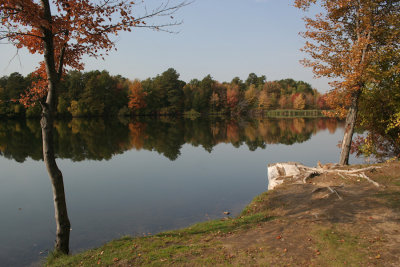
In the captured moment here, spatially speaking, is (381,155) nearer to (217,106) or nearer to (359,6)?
(359,6)

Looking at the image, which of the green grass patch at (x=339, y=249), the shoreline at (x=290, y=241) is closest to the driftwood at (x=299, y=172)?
the shoreline at (x=290, y=241)

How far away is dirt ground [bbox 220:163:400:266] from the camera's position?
497 centimetres

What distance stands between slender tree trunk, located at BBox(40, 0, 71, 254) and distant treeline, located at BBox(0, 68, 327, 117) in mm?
50061

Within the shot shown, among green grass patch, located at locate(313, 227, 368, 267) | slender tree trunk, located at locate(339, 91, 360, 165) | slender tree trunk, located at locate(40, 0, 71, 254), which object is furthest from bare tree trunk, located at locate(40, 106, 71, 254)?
slender tree trunk, located at locate(339, 91, 360, 165)

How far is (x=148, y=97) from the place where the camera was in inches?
3371

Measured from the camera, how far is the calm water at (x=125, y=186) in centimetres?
952

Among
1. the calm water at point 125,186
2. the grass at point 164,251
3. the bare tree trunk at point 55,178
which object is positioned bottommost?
the calm water at point 125,186

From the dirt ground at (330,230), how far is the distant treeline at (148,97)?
49.8m

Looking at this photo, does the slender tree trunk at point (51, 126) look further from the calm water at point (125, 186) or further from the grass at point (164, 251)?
the calm water at point (125, 186)

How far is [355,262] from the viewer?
15.6ft

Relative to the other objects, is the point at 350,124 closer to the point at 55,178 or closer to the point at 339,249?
the point at 339,249

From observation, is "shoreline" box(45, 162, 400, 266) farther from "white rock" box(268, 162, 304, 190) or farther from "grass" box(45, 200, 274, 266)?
"white rock" box(268, 162, 304, 190)

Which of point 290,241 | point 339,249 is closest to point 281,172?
point 290,241

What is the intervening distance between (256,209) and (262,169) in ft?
32.0
